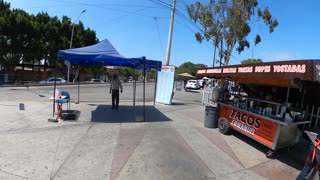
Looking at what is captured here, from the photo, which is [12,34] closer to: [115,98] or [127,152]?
[115,98]

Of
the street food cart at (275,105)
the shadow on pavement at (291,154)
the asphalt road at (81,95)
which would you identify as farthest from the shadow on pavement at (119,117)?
the asphalt road at (81,95)

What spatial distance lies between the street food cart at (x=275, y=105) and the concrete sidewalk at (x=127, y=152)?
19.7 inches

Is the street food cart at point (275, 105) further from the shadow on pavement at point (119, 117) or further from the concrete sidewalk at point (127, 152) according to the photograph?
the shadow on pavement at point (119, 117)

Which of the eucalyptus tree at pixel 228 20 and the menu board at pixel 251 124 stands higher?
the eucalyptus tree at pixel 228 20

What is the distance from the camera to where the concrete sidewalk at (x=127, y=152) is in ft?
19.5

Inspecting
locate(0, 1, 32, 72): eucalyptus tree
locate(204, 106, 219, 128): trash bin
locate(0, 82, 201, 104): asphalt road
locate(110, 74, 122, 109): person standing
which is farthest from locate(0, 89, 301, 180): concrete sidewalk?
locate(0, 1, 32, 72): eucalyptus tree

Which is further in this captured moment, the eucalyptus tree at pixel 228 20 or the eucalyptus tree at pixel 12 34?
the eucalyptus tree at pixel 12 34

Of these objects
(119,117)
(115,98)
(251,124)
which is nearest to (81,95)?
(115,98)

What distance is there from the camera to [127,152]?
281 inches

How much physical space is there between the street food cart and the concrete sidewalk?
499 millimetres

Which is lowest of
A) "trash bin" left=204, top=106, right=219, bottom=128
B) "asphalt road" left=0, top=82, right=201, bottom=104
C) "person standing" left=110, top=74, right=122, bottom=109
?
"asphalt road" left=0, top=82, right=201, bottom=104

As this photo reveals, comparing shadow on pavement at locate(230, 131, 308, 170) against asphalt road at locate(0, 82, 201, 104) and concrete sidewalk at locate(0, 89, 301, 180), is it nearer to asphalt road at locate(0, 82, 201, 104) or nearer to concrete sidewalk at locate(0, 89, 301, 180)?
concrete sidewalk at locate(0, 89, 301, 180)

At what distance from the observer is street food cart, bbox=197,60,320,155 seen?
646 centimetres

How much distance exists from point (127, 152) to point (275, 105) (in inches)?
167
